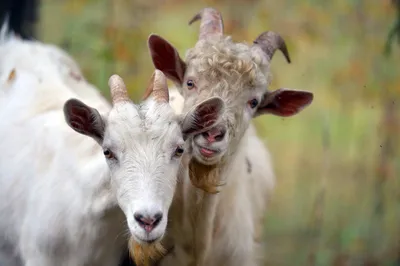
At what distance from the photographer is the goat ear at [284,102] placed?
6.64 metres

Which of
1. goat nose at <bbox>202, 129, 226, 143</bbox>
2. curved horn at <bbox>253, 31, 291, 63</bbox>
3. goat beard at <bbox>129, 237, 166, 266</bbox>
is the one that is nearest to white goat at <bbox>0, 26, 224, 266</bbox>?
goat nose at <bbox>202, 129, 226, 143</bbox>

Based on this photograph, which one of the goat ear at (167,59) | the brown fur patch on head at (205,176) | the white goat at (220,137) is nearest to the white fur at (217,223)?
the white goat at (220,137)

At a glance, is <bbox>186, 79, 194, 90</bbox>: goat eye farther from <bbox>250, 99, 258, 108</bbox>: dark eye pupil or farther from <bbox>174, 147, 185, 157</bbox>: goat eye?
<bbox>174, 147, 185, 157</bbox>: goat eye

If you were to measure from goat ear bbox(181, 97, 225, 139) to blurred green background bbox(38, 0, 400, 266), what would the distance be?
4.28 meters

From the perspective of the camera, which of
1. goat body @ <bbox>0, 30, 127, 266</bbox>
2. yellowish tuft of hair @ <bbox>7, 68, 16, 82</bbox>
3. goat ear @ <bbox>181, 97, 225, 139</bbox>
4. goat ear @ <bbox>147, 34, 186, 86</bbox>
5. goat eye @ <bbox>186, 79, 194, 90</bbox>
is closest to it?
goat ear @ <bbox>181, 97, 225, 139</bbox>

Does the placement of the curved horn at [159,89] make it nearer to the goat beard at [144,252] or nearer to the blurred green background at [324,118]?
the goat beard at [144,252]

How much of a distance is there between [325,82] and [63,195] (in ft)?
15.6

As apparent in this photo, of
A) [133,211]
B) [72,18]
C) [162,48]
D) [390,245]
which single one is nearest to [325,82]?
[390,245]

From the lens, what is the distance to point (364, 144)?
33.1ft

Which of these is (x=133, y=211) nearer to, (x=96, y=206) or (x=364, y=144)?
(x=96, y=206)

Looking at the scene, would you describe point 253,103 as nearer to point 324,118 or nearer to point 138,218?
point 138,218

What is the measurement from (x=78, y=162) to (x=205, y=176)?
94 cm

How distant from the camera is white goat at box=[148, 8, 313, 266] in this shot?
6172 mm

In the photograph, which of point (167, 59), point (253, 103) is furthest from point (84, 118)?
point (253, 103)
